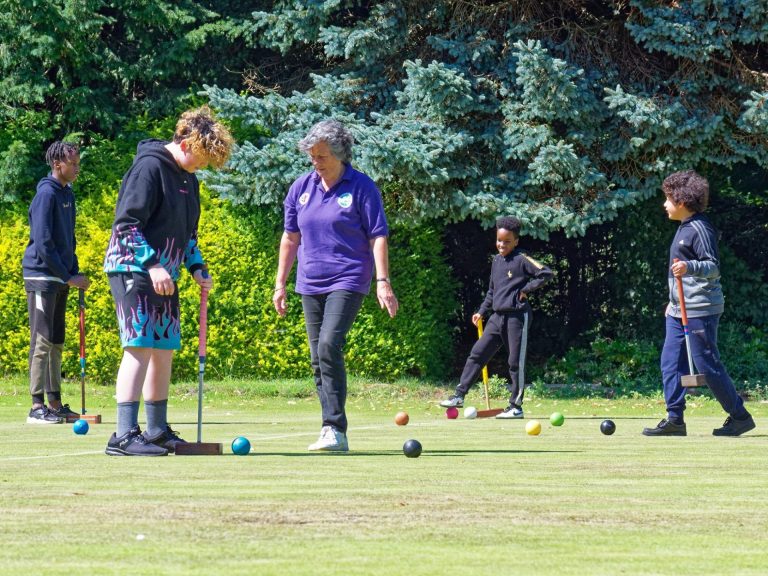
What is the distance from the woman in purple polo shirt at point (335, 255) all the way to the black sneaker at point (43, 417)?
12.6ft

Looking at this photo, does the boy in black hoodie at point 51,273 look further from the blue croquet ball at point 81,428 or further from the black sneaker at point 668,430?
the black sneaker at point 668,430

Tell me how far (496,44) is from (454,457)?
10.1 meters

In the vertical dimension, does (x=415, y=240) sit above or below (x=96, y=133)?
below

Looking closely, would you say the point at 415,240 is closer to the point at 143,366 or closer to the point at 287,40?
the point at 287,40

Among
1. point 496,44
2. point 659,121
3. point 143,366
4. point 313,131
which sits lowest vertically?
point 143,366

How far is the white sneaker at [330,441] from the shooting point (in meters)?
8.27

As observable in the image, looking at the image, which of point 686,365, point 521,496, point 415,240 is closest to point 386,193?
point 415,240

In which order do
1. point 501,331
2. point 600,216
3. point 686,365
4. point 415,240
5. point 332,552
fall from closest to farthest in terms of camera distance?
point 332,552
point 686,365
point 501,331
point 600,216
point 415,240

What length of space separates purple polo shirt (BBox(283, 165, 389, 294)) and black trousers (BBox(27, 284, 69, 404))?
4.02 metres

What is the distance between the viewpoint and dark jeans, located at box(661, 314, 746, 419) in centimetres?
986

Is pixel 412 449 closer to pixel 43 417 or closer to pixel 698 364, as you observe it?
pixel 698 364

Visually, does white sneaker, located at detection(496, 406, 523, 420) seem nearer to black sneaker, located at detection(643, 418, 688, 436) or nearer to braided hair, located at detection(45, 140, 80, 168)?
black sneaker, located at detection(643, 418, 688, 436)

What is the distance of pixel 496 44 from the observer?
1727cm

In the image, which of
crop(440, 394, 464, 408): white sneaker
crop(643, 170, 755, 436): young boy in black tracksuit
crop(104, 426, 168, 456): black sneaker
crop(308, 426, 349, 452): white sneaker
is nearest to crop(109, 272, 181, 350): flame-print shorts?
crop(104, 426, 168, 456): black sneaker
